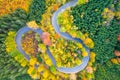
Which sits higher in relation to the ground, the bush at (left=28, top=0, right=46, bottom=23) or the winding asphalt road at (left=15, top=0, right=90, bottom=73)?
the bush at (left=28, top=0, right=46, bottom=23)

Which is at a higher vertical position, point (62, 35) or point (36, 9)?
point (36, 9)

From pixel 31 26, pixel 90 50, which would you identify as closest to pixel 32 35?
pixel 31 26

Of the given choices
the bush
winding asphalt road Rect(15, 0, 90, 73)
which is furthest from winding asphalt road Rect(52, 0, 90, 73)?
the bush

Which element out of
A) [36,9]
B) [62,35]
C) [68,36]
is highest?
[36,9]

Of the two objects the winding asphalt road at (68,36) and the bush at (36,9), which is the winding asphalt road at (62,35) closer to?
the winding asphalt road at (68,36)

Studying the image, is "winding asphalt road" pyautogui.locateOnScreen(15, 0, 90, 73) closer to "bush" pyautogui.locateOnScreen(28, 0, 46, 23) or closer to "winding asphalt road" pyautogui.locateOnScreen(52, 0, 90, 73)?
"winding asphalt road" pyautogui.locateOnScreen(52, 0, 90, 73)

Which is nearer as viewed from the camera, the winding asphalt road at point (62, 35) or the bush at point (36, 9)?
the winding asphalt road at point (62, 35)

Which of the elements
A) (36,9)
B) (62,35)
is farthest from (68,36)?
(36,9)

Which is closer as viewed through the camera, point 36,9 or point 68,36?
point 68,36

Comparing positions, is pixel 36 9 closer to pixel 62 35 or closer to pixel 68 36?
pixel 62 35

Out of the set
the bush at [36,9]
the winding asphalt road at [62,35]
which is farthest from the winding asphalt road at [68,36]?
the bush at [36,9]

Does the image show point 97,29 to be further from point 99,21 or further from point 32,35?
point 32,35
